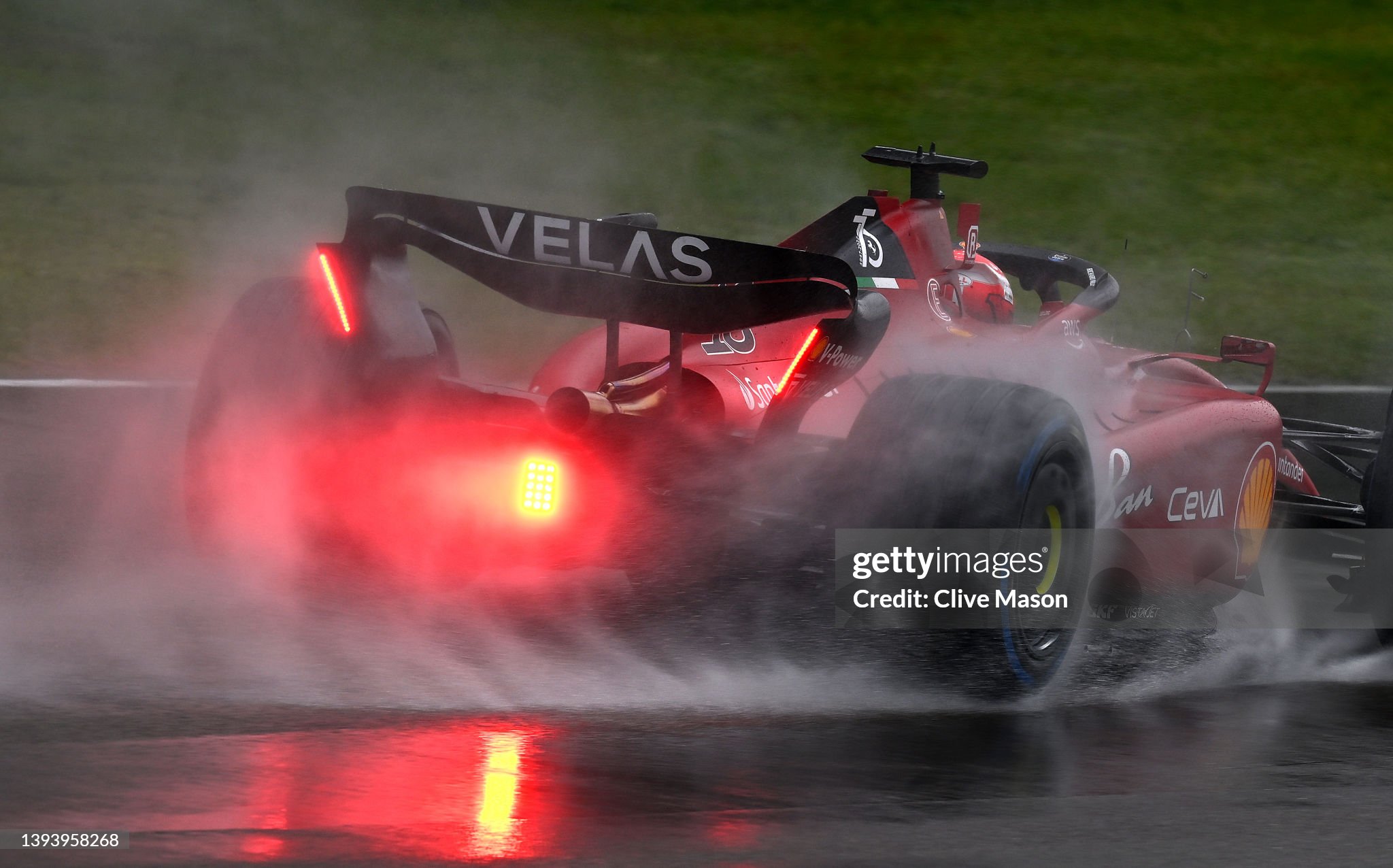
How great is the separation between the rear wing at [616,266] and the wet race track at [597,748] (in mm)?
1000

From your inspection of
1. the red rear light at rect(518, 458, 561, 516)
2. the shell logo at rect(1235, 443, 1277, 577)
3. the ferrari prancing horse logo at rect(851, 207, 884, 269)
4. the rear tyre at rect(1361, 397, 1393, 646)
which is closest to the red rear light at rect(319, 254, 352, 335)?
the red rear light at rect(518, 458, 561, 516)

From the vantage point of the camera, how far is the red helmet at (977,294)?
624 cm

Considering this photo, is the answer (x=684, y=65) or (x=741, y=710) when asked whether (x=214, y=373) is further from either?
(x=684, y=65)

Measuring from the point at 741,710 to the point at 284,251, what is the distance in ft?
34.4

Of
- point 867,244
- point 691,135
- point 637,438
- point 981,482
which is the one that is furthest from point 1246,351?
point 691,135

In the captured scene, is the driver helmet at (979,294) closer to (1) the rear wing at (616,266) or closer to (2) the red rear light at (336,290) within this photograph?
(1) the rear wing at (616,266)

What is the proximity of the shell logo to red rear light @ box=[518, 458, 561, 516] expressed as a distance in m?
2.57

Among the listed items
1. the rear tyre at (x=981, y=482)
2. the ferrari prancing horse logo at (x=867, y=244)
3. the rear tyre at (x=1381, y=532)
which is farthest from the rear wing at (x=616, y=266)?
the rear tyre at (x=1381, y=532)

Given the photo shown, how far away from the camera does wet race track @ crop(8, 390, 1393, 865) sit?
3736mm

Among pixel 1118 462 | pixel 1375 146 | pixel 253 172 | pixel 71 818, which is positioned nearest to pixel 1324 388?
pixel 1118 462

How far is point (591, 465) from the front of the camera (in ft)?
15.6

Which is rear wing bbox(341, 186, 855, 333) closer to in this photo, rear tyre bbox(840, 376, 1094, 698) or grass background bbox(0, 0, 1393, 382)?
rear tyre bbox(840, 376, 1094, 698)

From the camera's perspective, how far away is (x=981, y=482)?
478 centimetres

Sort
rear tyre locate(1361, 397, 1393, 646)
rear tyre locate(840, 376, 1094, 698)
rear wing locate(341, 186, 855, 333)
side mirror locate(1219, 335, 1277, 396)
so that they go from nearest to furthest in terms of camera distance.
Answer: rear wing locate(341, 186, 855, 333), rear tyre locate(840, 376, 1094, 698), rear tyre locate(1361, 397, 1393, 646), side mirror locate(1219, 335, 1277, 396)
